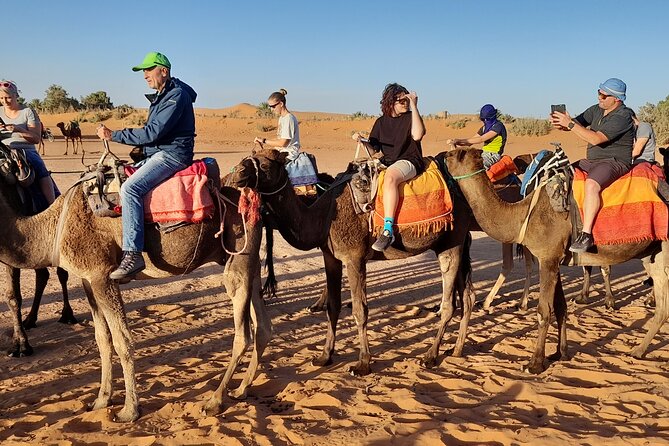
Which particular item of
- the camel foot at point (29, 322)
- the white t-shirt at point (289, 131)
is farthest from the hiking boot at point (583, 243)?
the camel foot at point (29, 322)

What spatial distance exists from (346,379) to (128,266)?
2.45 metres

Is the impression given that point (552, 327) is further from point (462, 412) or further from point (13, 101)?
point (13, 101)

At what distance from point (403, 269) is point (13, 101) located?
23.6 ft

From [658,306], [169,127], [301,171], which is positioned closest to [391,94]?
[301,171]

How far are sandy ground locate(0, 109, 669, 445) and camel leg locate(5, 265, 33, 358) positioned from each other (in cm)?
15

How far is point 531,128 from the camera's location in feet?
133

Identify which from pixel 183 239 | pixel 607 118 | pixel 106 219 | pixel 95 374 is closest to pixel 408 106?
pixel 607 118

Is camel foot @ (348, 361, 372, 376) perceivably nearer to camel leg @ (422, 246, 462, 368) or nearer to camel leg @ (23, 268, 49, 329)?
camel leg @ (422, 246, 462, 368)

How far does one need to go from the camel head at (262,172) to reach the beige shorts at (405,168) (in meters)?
1.22

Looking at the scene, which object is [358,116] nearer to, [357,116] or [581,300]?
[357,116]

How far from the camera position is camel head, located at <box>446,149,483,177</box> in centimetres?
630

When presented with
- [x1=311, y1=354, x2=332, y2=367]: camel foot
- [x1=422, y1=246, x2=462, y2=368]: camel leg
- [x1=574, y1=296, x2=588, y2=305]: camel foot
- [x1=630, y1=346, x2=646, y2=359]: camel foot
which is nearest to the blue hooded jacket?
[x1=311, y1=354, x2=332, y2=367]: camel foot

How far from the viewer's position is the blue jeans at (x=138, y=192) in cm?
456

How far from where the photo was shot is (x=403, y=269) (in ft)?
35.8
